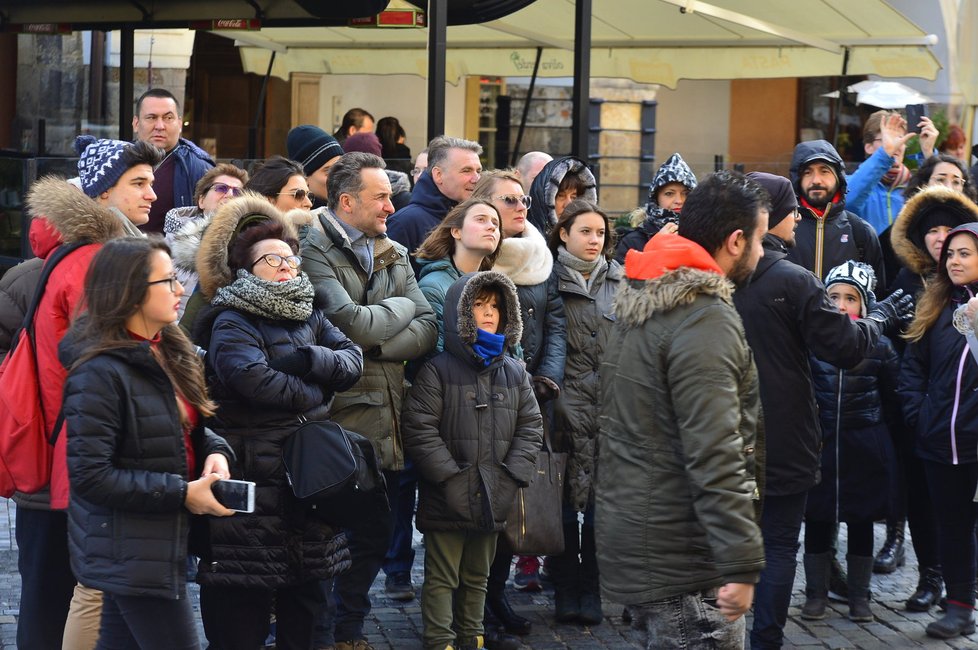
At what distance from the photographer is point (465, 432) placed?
5.65m

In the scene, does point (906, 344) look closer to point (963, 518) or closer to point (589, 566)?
point (963, 518)

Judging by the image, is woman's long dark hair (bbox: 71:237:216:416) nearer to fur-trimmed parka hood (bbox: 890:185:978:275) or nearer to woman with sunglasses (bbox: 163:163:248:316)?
woman with sunglasses (bbox: 163:163:248:316)

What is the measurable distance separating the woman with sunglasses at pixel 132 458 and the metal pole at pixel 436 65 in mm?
4699

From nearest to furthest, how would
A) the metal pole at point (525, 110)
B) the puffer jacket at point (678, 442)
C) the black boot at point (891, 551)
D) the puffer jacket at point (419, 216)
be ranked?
1. the puffer jacket at point (678, 442)
2. the puffer jacket at point (419, 216)
3. the black boot at point (891, 551)
4. the metal pole at point (525, 110)

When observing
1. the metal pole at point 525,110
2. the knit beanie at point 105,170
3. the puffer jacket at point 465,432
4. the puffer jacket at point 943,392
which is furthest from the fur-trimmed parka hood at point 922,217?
the metal pole at point 525,110

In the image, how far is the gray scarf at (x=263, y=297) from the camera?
4949 millimetres

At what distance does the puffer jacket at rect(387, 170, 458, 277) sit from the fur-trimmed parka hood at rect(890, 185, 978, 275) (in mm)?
2223

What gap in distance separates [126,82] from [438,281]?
20.4 feet

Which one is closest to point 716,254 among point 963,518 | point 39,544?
point 39,544

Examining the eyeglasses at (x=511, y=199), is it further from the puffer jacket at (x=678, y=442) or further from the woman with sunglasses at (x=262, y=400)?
the puffer jacket at (x=678, y=442)

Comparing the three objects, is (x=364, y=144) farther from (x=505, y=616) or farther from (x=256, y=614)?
(x=256, y=614)

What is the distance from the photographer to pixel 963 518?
639cm

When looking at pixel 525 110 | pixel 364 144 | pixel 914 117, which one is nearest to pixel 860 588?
pixel 914 117

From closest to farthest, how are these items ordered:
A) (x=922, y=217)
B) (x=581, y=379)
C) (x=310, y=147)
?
(x=581, y=379)
(x=922, y=217)
(x=310, y=147)
